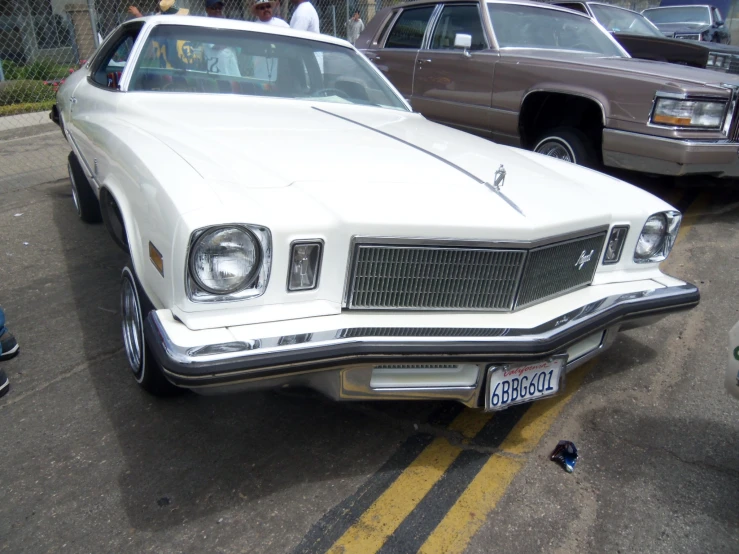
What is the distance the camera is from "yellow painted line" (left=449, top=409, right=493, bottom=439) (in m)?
2.82

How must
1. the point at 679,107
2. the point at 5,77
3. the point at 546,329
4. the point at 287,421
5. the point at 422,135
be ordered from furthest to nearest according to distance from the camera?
the point at 5,77, the point at 679,107, the point at 422,135, the point at 287,421, the point at 546,329

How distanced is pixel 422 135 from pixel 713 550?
2282 mm

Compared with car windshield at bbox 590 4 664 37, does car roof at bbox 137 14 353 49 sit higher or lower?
lower

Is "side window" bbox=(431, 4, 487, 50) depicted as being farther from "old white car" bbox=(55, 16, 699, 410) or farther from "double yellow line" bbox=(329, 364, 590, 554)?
"double yellow line" bbox=(329, 364, 590, 554)

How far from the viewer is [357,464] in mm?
2570

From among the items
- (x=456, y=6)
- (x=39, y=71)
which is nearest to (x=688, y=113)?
(x=456, y=6)

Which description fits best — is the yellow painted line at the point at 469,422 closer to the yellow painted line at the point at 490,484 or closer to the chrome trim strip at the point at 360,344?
the yellow painted line at the point at 490,484

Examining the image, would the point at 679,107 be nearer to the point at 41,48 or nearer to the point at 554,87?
the point at 554,87

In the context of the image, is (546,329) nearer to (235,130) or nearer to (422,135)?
(422,135)

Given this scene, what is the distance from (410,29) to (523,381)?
17.7 ft

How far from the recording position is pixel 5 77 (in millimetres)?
11055

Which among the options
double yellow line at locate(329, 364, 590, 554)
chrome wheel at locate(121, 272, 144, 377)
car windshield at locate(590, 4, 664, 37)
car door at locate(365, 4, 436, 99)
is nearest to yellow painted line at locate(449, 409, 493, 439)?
double yellow line at locate(329, 364, 590, 554)

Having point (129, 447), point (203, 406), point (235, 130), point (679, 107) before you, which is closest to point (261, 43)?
point (235, 130)

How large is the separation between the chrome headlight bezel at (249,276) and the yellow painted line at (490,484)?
1047 mm
